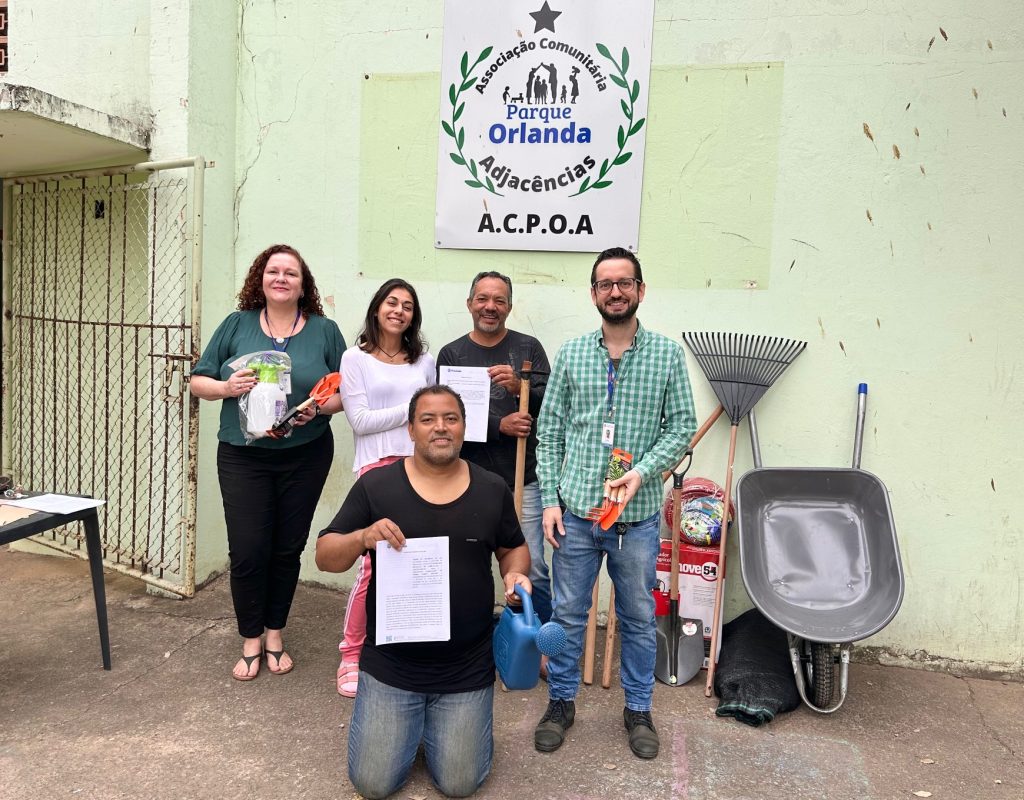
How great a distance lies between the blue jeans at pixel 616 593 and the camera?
9.62 ft

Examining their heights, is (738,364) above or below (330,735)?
above

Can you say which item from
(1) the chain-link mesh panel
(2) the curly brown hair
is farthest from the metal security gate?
(2) the curly brown hair

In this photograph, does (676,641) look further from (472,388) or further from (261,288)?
(261,288)

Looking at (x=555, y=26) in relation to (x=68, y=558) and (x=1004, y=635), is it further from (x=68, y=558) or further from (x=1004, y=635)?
(x=68, y=558)

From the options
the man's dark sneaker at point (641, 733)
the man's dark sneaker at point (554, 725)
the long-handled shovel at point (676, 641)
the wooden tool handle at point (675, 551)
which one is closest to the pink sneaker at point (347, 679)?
the man's dark sneaker at point (554, 725)

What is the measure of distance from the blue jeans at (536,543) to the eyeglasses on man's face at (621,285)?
42.6 inches

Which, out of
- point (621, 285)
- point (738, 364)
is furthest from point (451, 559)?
point (738, 364)

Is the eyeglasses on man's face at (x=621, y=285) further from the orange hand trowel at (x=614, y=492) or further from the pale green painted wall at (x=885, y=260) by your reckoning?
the pale green painted wall at (x=885, y=260)

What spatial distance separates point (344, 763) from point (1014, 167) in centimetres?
389

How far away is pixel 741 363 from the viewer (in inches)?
151

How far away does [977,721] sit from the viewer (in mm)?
3346

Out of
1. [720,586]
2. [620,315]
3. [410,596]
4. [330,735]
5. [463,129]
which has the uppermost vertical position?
[463,129]

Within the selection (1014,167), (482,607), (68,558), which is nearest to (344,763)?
(482,607)

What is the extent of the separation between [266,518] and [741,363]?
93.4 inches
